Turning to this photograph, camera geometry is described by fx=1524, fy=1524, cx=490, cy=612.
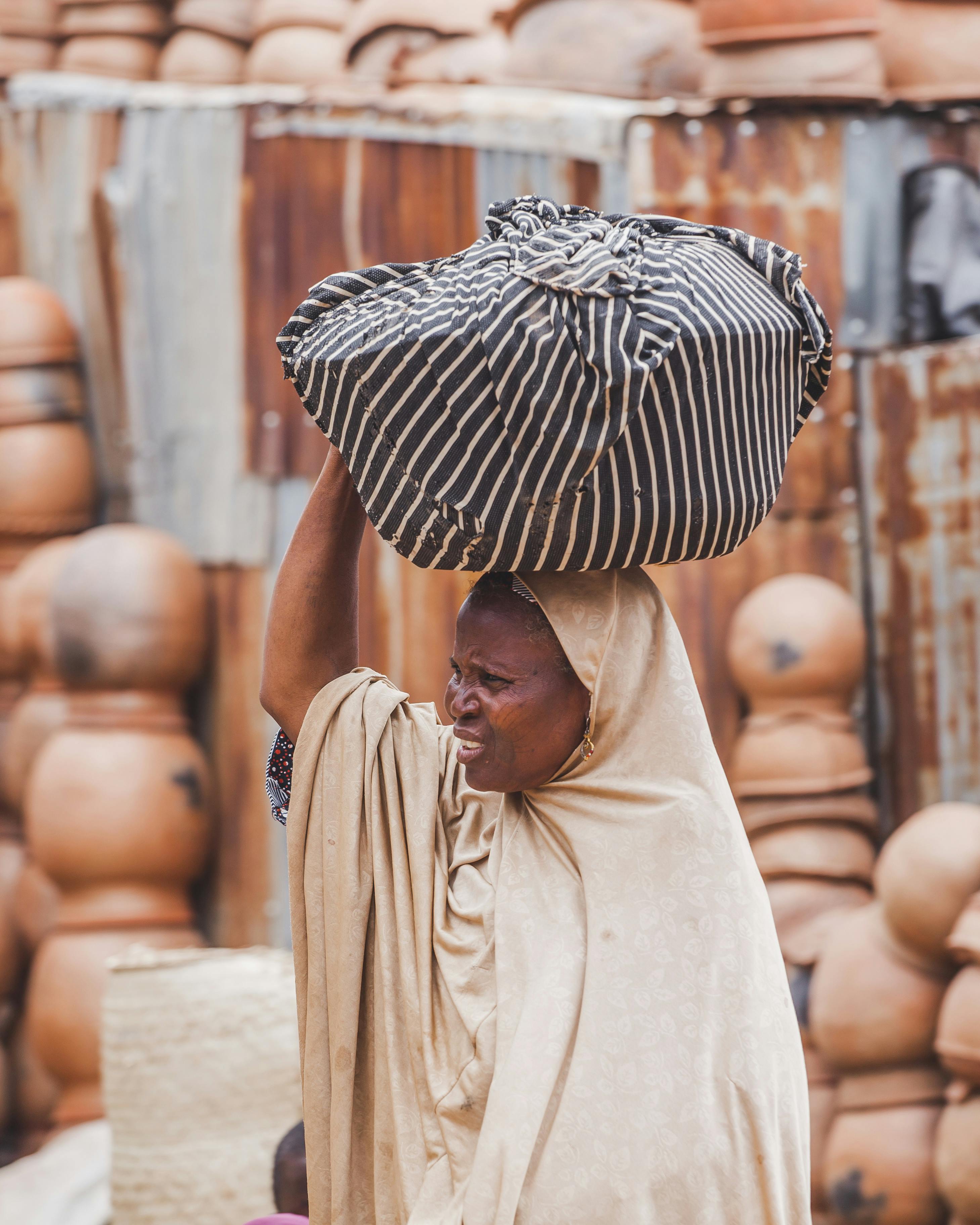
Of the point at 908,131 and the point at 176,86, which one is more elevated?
the point at 176,86

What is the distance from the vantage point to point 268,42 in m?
6.96

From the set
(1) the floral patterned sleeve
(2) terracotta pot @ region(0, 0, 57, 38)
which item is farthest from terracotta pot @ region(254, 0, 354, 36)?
(1) the floral patterned sleeve

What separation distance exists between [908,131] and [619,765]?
12.9 feet

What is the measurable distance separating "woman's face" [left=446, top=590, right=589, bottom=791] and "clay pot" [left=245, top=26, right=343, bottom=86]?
215 inches

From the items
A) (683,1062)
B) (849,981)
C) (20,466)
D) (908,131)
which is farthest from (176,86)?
(683,1062)

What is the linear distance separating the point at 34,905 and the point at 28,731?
633mm

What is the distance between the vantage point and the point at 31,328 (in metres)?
5.78

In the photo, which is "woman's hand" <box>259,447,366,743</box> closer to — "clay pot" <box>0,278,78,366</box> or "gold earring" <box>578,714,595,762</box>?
"gold earring" <box>578,714,595,762</box>

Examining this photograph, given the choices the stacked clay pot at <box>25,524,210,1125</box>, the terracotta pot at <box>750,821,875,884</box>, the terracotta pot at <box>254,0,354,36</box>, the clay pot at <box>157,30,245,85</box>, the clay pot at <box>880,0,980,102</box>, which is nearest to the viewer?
the terracotta pot at <box>750,821,875,884</box>

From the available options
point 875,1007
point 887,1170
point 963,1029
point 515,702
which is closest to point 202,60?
A: point 875,1007

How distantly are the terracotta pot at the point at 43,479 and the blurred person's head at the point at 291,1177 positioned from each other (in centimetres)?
327

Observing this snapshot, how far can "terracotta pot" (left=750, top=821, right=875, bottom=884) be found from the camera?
15.1 feet

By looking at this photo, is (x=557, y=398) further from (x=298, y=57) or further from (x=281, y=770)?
(x=298, y=57)

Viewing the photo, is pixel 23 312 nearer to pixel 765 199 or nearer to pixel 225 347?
pixel 225 347
